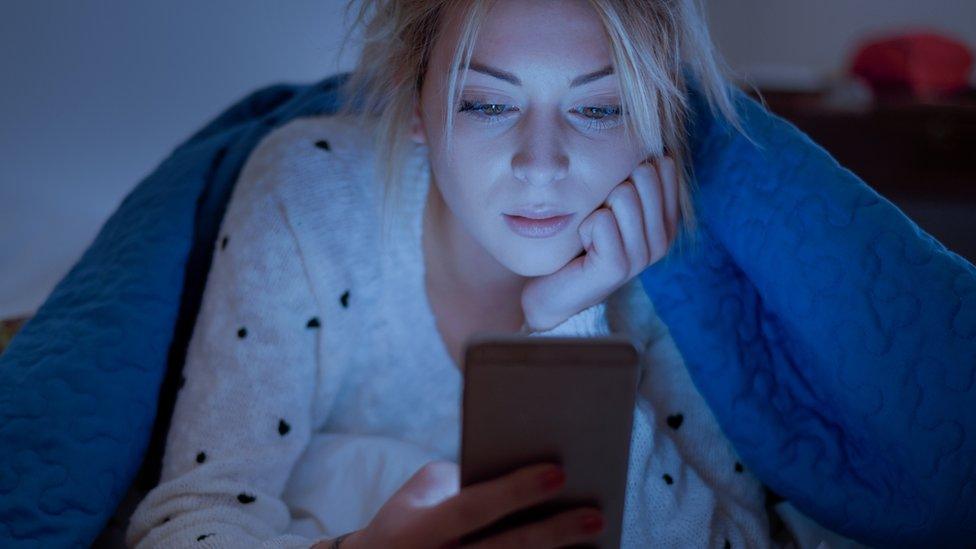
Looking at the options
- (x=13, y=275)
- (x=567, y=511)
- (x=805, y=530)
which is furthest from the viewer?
(x=13, y=275)

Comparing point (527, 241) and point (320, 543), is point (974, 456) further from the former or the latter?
point (320, 543)

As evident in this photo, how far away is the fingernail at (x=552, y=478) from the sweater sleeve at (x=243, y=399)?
0.24 metres

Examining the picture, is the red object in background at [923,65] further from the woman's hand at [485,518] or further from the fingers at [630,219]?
the woman's hand at [485,518]

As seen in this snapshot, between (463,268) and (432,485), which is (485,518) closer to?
(432,485)

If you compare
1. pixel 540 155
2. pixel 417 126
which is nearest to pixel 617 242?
pixel 540 155

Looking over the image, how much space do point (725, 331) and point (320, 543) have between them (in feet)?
1.35

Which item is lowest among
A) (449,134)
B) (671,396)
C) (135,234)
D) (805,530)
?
(805,530)

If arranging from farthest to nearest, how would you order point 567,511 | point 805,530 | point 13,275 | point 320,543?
point 13,275, point 805,530, point 320,543, point 567,511

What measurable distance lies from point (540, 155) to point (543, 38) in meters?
0.09

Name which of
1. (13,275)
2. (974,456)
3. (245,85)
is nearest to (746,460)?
(974,456)

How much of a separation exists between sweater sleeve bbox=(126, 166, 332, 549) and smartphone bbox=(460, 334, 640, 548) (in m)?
0.23

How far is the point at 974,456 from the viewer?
2.25 feet

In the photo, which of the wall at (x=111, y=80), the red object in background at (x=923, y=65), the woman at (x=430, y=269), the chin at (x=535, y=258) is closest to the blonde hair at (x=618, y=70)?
the woman at (x=430, y=269)

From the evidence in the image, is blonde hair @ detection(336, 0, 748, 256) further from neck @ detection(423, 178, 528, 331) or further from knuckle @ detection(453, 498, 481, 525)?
knuckle @ detection(453, 498, 481, 525)
